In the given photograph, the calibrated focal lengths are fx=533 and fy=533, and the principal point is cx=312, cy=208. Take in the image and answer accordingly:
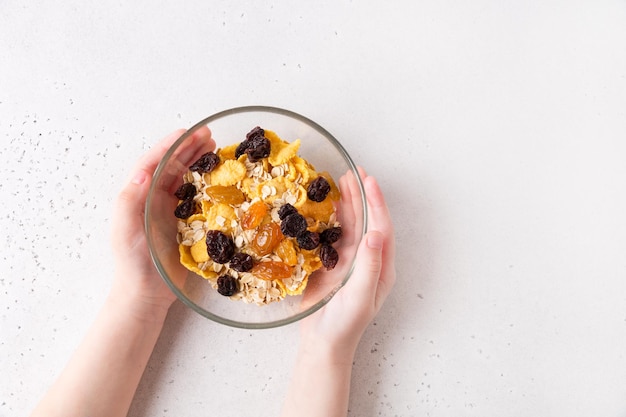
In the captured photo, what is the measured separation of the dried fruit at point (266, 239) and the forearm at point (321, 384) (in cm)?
27

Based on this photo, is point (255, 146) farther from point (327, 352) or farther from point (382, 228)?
point (327, 352)

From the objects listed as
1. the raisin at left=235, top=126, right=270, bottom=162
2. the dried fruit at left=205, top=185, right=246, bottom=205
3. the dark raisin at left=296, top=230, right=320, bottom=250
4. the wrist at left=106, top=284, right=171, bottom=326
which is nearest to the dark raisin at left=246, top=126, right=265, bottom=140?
the raisin at left=235, top=126, right=270, bottom=162

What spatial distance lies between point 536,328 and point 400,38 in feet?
2.49

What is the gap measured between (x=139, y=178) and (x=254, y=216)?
0.90ft

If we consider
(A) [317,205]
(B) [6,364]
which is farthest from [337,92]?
(B) [6,364]

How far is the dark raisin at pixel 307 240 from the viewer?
3.40 feet

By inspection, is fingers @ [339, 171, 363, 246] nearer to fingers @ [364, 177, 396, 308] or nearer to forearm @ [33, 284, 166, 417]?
fingers @ [364, 177, 396, 308]

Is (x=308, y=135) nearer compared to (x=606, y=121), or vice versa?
(x=308, y=135)

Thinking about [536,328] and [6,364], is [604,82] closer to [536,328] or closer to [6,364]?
[536,328]

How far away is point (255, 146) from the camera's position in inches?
→ 41.5

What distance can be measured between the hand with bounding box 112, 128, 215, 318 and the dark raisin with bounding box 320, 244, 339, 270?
0.31m

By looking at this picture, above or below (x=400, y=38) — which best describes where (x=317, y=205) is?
below

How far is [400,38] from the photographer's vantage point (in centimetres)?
127

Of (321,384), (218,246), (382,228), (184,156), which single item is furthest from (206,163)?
(321,384)
